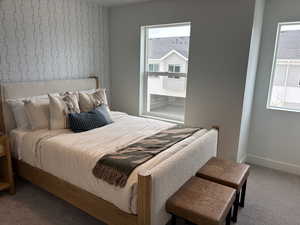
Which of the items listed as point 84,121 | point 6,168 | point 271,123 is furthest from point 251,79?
point 6,168

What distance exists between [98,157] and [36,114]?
116cm

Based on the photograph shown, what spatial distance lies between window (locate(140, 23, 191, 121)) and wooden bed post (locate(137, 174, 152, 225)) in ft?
7.35

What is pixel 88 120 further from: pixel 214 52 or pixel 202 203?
pixel 214 52

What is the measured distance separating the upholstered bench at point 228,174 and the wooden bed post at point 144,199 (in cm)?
78

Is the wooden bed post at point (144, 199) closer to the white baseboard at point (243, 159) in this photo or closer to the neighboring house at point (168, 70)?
the white baseboard at point (243, 159)

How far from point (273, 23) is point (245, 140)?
168 centimetres

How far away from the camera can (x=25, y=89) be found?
2779mm

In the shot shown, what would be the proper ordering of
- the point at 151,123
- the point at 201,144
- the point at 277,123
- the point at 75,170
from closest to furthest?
the point at 75,170
the point at 201,144
the point at 151,123
the point at 277,123

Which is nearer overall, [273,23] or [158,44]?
[273,23]

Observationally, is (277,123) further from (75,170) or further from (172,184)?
(75,170)

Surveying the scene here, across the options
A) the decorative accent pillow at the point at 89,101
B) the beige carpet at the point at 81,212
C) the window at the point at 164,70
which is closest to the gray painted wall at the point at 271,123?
the beige carpet at the point at 81,212

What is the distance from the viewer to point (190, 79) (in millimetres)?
3252

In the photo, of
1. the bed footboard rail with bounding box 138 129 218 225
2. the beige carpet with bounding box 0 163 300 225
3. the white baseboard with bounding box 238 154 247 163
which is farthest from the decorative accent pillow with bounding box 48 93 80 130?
the white baseboard with bounding box 238 154 247 163

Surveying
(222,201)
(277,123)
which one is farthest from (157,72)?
(222,201)
